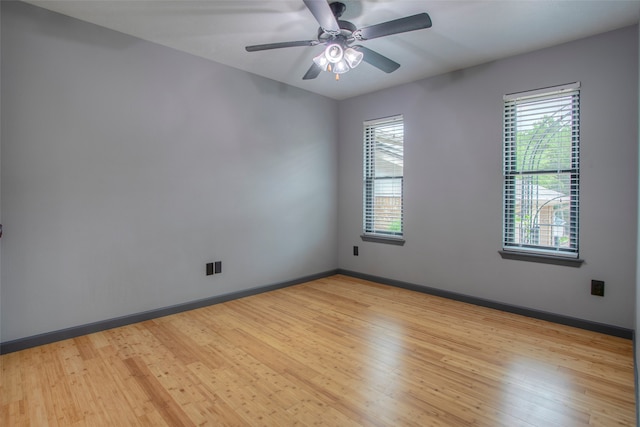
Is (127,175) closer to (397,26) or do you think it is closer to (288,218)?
(288,218)

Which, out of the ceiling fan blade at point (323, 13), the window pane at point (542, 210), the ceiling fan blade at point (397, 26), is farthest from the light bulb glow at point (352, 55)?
the window pane at point (542, 210)

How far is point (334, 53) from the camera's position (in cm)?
235

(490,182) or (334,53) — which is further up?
(334,53)

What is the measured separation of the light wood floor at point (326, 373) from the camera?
1.74 metres

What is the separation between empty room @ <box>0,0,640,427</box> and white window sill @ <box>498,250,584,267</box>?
0.7 inches

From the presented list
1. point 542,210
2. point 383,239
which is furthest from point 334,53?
point 383,239

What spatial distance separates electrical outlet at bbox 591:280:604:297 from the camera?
2795 millimetres

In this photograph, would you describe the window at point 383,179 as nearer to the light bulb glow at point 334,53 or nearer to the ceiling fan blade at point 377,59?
the ceiling fan blade at point 377,59

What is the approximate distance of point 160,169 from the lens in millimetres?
3090

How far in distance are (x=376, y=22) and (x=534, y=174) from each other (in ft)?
6.69

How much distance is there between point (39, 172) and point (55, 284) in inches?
34.1

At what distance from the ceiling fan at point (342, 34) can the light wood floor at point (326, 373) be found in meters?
2.17

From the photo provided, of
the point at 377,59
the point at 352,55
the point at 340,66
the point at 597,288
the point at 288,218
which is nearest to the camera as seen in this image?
the point at 352,55

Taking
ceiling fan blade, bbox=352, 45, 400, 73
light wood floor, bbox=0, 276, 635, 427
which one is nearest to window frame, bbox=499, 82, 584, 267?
light wood floor, bbox=0, 276, 635, 427
